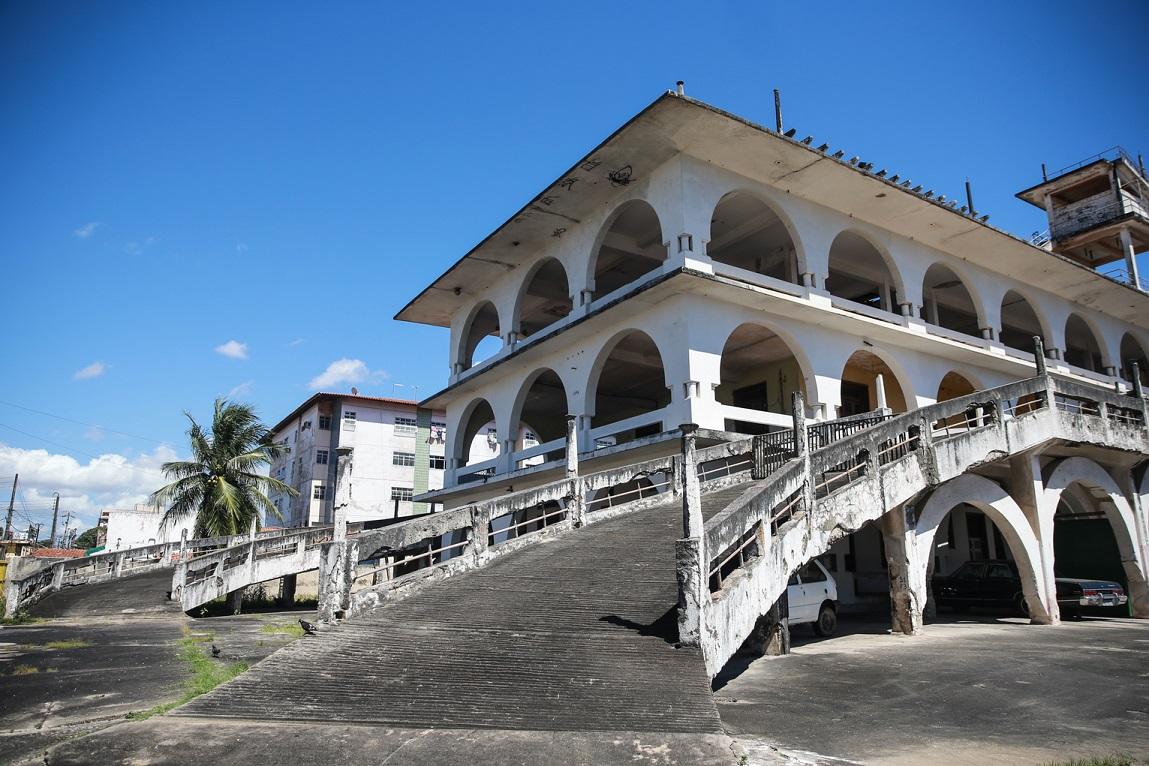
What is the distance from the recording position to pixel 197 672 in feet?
29.6

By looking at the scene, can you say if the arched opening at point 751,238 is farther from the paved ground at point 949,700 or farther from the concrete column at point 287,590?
the concrete column at point 287,590

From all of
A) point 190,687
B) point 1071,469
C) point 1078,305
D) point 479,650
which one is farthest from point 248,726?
point 1078,305

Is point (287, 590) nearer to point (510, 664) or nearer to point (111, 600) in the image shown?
point (111, 600)

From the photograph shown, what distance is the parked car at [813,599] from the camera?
41.8 ft

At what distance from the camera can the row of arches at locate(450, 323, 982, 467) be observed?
63.5 ft

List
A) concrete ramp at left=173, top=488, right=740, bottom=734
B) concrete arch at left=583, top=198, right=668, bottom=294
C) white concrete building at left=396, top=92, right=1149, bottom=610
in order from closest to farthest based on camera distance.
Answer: concrete ramp at left=173, top=488, right=740, bottom=734 → white concrete building at left=396, top=92, right=1149, bottom=610 → concrete arch at left=583, top=198, right=668, bottom=294

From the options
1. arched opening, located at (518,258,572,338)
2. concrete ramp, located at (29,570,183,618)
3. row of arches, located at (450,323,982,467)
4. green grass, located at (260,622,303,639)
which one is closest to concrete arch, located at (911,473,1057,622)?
row of arches, located at (450,323,982,467)

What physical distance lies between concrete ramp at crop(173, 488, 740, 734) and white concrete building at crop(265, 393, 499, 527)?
3523 centimetres

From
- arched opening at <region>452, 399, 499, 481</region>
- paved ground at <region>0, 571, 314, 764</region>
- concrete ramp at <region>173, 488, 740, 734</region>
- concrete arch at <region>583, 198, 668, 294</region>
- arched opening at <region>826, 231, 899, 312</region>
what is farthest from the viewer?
arched opening at <region>452, 399, 499, 481</region>

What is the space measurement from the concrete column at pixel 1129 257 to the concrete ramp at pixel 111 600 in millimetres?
32052

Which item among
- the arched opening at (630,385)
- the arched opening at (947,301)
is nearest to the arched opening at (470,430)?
the arched opening at (630,385)

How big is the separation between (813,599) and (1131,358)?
1001 inches

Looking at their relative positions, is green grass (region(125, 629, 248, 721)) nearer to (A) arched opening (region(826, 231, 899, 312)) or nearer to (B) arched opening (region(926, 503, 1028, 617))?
(B) arched opening (region(926, 503, 1028, 617))

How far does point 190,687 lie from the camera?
7914 mm
